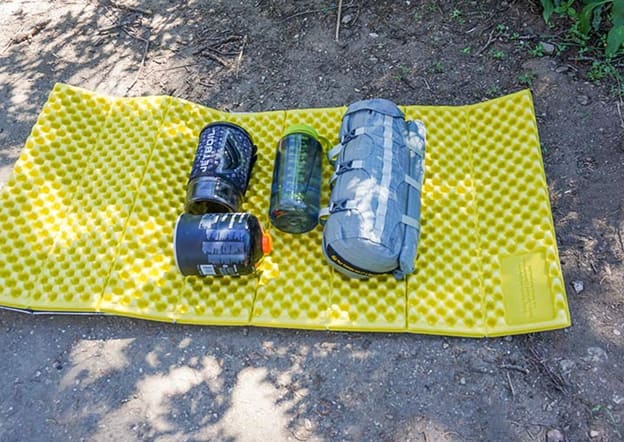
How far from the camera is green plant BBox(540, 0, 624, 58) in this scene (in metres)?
3.14

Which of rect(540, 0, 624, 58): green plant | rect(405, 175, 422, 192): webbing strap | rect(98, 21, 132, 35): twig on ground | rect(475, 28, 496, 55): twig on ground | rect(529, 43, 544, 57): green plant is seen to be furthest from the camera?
rect(98, 21, 132, 35): twig on ground

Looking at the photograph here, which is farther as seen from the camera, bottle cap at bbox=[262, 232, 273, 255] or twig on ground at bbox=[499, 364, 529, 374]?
bottle cap at bbox=[262, 232, 273, 255]

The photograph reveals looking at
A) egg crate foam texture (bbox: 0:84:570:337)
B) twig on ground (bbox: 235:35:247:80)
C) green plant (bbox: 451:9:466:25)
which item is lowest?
egg crate foam texture (bbox: 0:84:570:337)

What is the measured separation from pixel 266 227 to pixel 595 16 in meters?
2.42

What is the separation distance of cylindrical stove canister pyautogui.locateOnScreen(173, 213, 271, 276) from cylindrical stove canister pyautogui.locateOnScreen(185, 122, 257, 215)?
15 centimetres

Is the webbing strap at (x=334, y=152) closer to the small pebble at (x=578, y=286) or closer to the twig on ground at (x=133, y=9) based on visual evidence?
the small pebble at (x=578, y=286)

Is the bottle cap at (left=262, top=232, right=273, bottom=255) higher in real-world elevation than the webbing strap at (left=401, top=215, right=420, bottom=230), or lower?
lower

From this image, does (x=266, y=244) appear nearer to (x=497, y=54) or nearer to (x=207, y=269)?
(x=207, y=269)

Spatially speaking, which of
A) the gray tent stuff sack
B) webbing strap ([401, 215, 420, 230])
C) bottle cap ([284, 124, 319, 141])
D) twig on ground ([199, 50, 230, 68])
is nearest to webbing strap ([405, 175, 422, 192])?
the gray tent stuff sack

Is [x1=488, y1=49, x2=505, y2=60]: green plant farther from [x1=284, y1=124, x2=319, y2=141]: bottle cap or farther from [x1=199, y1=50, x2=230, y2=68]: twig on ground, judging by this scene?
[x1=199, y1=50, x2=230, y2=68]: twig on ground

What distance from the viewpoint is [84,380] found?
2.61m

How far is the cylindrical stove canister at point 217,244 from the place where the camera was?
Result: 2.54 metres

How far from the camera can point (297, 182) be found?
277cm

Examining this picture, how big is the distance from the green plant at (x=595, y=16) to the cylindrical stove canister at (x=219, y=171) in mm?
2113
